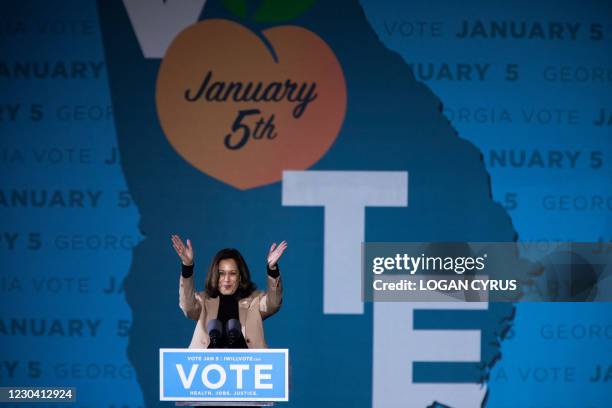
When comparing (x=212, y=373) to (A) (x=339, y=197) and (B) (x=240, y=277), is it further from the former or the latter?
(A) (x=339, y=197)

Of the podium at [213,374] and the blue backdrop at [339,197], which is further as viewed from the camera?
the blue backdrop at [339,197]

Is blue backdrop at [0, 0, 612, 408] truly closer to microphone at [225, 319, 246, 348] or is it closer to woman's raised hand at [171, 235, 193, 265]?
woman's raised hand at [171, 235, 193, 265]

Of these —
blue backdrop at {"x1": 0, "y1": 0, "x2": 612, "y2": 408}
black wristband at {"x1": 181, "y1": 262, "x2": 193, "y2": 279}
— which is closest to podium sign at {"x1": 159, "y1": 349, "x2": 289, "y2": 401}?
blue backdrop at {"x1": 0, "y1": 0, "x2": 612, "y2": 408}

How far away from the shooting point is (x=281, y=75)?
9.54ft

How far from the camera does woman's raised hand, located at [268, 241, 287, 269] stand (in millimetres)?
2789

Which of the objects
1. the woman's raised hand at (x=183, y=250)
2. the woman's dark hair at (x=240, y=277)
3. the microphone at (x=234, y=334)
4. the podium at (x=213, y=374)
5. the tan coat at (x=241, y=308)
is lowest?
the podium at (x=213, y=374)

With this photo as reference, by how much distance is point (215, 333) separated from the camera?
8.86ft

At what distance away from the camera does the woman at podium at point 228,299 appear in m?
2.78

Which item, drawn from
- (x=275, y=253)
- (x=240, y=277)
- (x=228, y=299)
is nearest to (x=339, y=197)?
(x=275, y=253)

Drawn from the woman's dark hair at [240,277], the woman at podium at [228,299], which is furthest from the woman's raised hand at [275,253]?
the woman's dark hair at [240,277]

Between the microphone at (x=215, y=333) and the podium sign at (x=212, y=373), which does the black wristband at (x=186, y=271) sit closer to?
the microphone at (x=215, y=333)

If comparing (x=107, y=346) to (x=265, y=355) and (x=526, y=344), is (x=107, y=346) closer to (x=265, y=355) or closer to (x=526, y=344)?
(x=265, y=355)

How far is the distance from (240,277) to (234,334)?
0.87 feet

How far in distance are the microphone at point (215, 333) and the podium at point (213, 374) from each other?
0.03 meters
